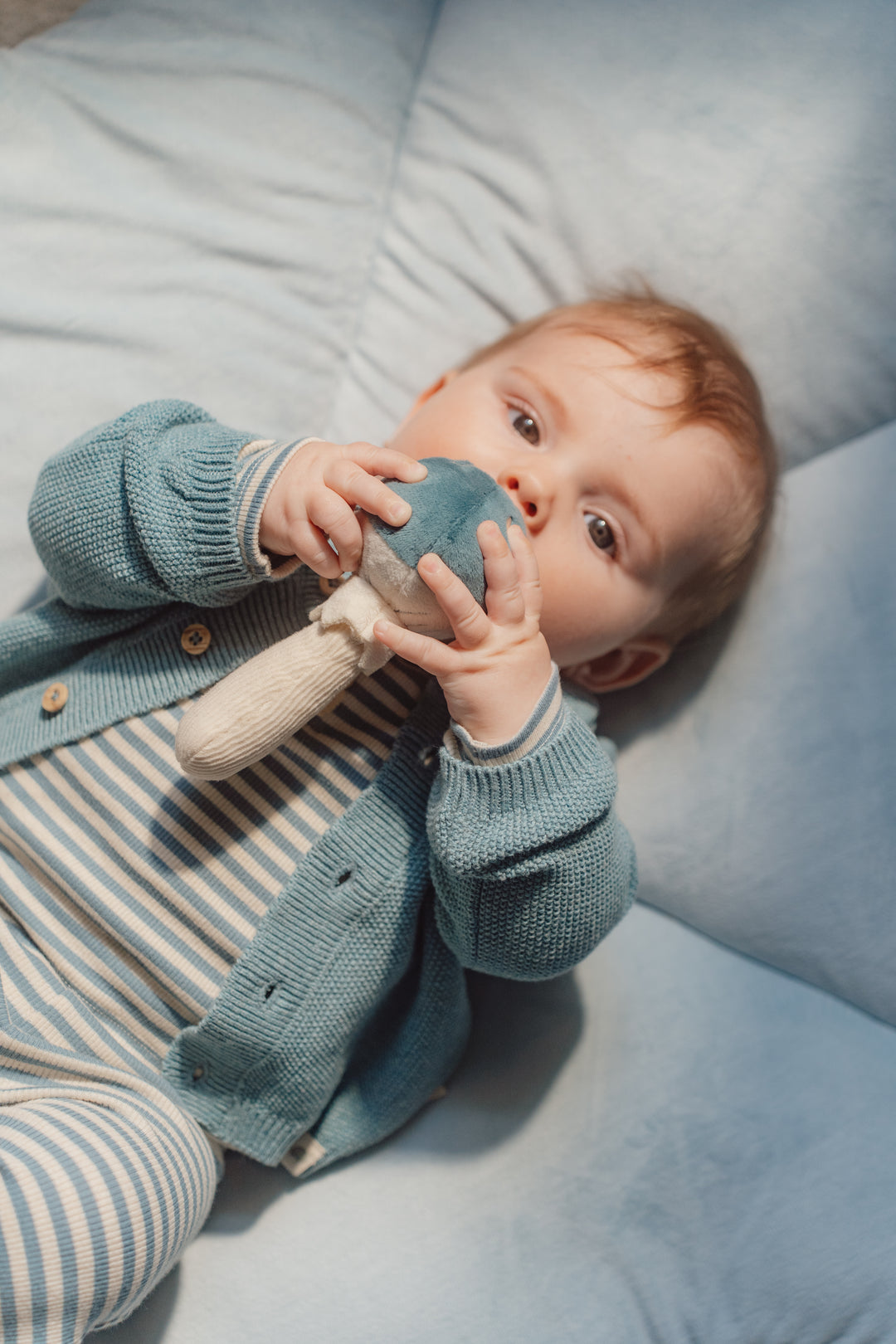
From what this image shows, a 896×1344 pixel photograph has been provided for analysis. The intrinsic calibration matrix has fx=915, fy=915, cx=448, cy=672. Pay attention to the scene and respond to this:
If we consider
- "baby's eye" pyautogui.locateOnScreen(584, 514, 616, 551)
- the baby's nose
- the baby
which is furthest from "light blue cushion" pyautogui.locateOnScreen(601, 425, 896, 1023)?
the baby's nose

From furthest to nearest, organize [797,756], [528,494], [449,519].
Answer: [797,756]
[528,494]
[449,519]

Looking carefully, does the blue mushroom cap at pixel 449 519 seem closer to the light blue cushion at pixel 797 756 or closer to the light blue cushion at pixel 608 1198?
the light blue cushion at pixel 797 756

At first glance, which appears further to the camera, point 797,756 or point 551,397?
point 797,756

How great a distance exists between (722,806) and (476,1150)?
51 centimetres

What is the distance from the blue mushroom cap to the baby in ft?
0.05

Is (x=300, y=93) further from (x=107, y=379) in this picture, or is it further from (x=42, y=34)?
(x=107, y=379)

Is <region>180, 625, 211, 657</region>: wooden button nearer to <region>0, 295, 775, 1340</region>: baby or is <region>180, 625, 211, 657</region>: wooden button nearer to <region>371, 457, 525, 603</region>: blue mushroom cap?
<region>0, 295, 775, 1340</region>: baby

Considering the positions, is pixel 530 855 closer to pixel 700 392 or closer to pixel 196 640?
pixel 196 640

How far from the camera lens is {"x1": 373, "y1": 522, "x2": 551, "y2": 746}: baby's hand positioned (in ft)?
2.65

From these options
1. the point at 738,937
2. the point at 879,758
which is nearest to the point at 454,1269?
the point at 738,937

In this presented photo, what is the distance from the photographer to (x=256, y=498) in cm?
86

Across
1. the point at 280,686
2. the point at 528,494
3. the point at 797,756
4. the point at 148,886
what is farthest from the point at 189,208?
the point at 797,756

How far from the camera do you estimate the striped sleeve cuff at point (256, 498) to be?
859mm

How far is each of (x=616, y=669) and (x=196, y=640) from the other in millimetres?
531
